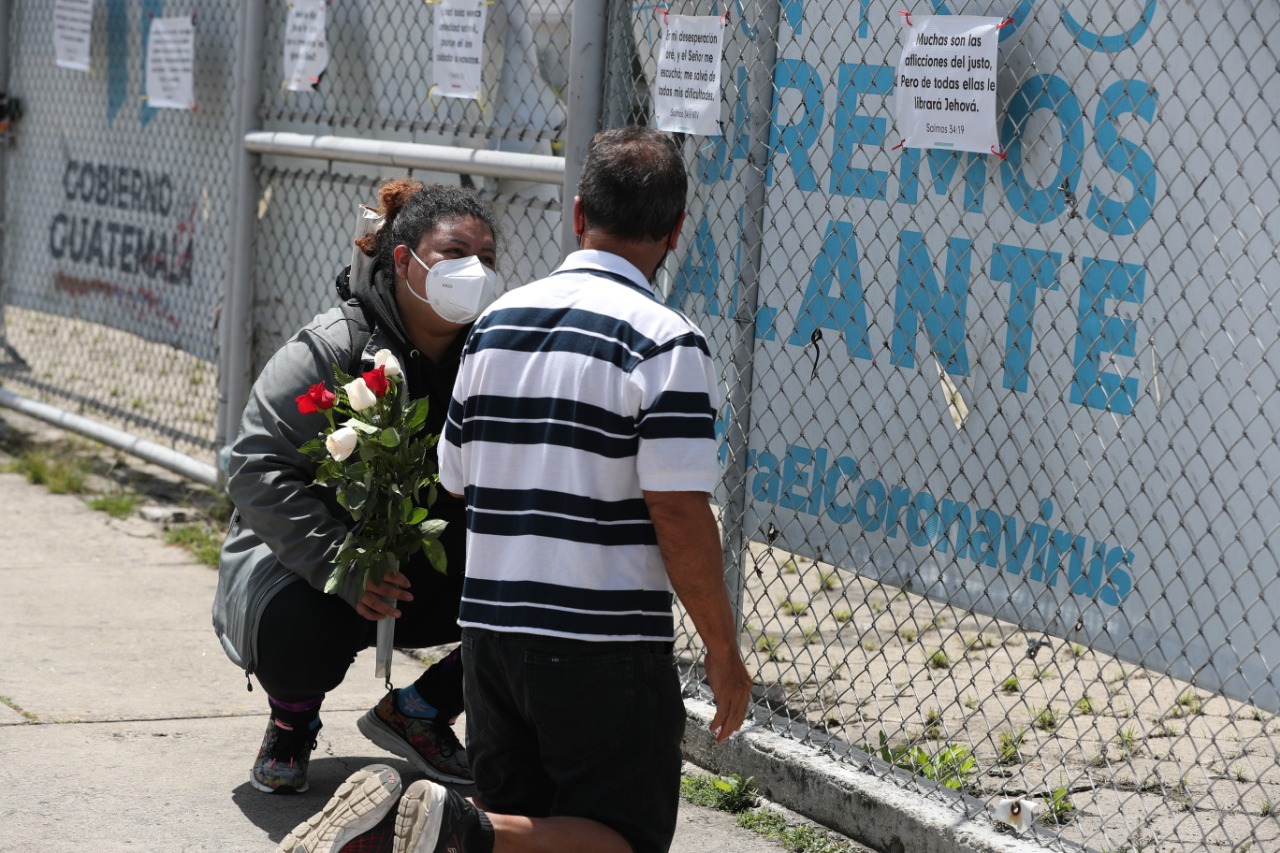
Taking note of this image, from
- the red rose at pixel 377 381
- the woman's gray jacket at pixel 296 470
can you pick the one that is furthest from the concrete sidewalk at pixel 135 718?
the red rose at pixel 377 381

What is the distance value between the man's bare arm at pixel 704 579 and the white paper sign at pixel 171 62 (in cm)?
467

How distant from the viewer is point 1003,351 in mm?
3455

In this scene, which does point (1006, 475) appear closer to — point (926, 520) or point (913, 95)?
point (926, 520)

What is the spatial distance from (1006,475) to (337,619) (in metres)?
1.63

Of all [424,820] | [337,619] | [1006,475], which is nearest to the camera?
[424,820]

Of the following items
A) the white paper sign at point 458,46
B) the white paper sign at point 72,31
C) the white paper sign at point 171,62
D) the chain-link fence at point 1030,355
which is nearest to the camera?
the chain-link fence at point 1030,355

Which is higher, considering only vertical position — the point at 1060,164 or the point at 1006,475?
the point at 1060,164

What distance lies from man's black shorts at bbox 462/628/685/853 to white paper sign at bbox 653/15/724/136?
175 centimetres

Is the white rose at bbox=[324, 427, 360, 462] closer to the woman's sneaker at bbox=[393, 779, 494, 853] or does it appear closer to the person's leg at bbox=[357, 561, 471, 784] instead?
the person's leg at bbox=[357, 561, 471, 784]

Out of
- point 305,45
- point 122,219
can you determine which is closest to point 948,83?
point 305,45

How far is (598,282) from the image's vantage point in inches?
109

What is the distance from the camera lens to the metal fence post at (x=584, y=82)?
442cm

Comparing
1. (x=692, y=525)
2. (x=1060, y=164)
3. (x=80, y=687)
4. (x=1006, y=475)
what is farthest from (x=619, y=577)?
(x=80, y=687)

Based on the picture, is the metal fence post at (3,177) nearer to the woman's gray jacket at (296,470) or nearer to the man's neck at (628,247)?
the woman's gray jacket at (296,470)
